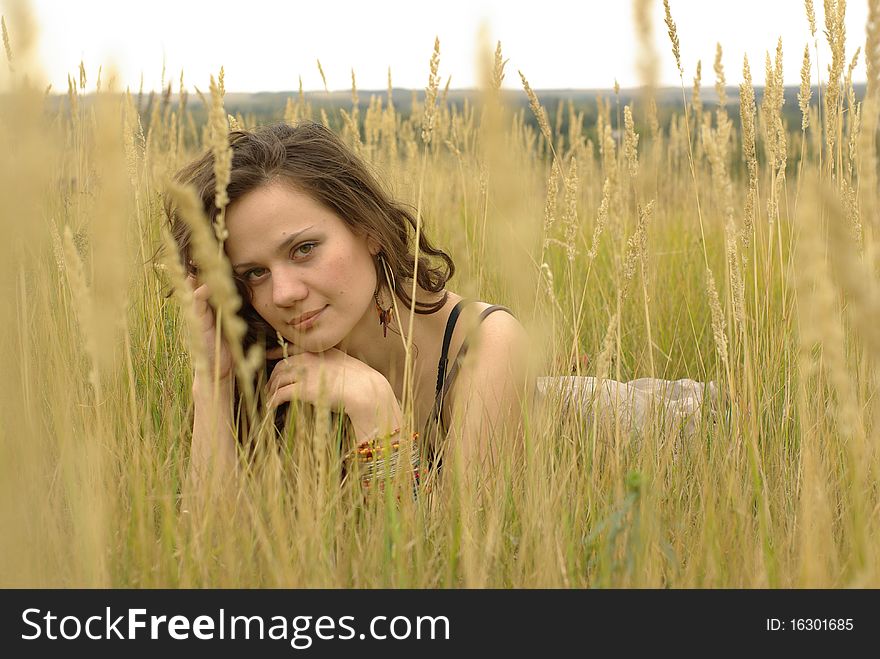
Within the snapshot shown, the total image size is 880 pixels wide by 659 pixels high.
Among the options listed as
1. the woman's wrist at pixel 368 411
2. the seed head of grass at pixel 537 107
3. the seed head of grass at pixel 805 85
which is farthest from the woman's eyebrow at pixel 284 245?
the seed head of grass at pixel 805 85

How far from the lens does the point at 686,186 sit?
4484 mm

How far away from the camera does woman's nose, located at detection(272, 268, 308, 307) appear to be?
1.68 metres

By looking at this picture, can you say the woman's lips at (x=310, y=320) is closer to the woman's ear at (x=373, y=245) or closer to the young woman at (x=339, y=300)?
the young woman at (x=339, y=300)

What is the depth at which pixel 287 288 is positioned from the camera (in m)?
1.69

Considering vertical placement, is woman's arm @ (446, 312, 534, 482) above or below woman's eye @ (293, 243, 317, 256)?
below

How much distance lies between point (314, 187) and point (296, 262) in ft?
0.80

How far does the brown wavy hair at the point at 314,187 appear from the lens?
1906mm

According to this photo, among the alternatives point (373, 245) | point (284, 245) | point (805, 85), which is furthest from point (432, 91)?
point (805, 85)

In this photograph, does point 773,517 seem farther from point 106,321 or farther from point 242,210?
point 242,210

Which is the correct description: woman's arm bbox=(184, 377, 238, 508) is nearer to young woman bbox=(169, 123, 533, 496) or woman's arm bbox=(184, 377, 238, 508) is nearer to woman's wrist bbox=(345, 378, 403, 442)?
young woman bbox=(169, 123, 533, 496)

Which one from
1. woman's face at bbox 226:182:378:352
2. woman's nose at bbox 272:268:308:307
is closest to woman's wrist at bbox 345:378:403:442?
woman's face at bbox 226:182:378:352

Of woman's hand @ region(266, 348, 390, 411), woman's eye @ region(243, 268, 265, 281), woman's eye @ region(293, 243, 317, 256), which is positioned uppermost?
woman's eye @ region(293, 243, 317, 256)
